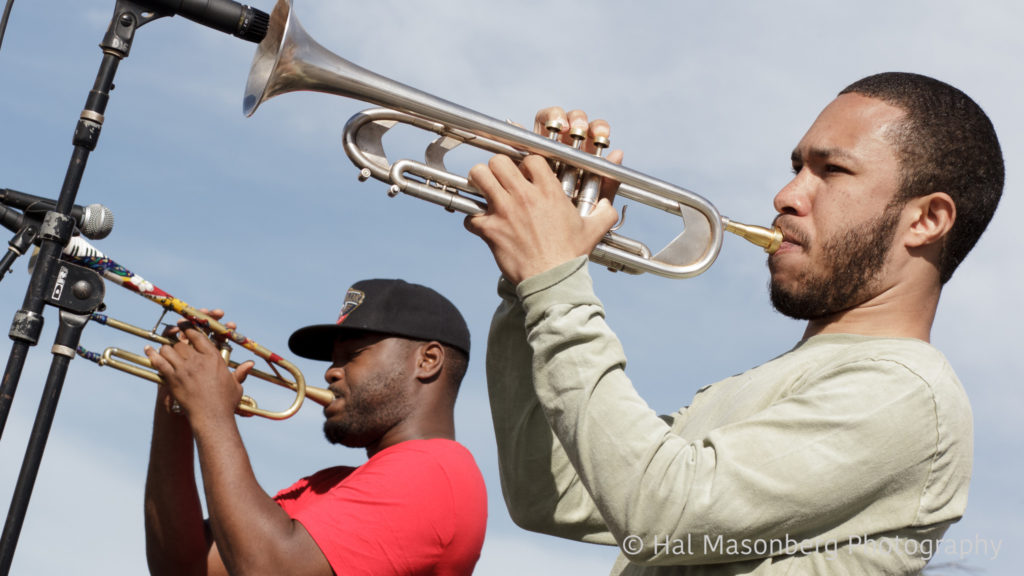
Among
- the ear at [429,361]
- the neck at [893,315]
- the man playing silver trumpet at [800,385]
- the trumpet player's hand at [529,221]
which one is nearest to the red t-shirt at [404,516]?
the ear at [429,361]

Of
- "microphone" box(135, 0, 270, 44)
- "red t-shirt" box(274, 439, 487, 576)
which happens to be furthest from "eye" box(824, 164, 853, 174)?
"red t-shirt" box(274, 439, 487, 576)

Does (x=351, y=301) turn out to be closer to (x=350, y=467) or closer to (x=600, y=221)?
(x=350, y=467)

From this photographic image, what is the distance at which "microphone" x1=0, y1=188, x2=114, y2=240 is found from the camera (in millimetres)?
3051

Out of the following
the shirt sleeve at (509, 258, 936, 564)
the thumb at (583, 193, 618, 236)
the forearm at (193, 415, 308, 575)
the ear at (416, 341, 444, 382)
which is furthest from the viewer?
the ear at (416, 341, 444, 382)

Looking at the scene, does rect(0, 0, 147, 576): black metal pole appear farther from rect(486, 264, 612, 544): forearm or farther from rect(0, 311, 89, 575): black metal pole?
rect(486, 264, 612, 544): forearm

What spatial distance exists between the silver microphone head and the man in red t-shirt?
0.59 metres

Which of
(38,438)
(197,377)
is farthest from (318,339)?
(38,438)

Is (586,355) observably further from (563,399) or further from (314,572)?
(314,572)

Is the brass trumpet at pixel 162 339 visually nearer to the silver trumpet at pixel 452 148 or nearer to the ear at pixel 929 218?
the silver trumpet at pixel 452 148

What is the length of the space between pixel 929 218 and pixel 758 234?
0.40 m

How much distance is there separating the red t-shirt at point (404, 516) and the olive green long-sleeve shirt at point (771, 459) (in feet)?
4.90

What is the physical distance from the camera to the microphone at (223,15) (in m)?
2.98

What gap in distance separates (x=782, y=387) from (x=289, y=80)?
1.65 meters

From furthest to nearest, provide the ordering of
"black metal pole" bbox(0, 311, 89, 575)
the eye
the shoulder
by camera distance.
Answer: the shoulder
"black metal pole" bbox(0, 311, 89, 575)
the eye
